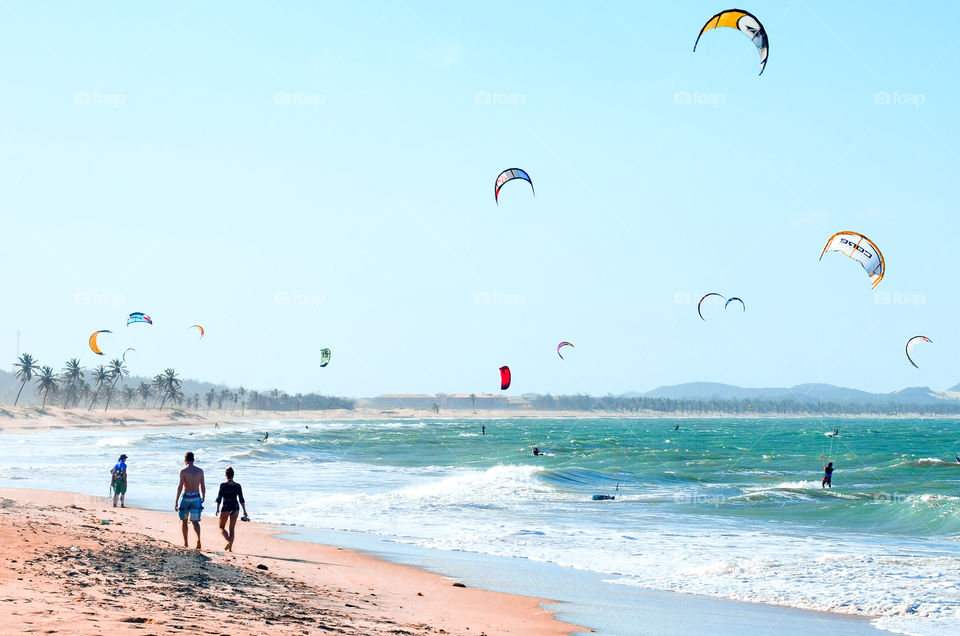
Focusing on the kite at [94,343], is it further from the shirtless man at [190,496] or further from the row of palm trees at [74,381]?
the row of palm trees at [74,381]

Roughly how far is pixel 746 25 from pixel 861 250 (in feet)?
23.2

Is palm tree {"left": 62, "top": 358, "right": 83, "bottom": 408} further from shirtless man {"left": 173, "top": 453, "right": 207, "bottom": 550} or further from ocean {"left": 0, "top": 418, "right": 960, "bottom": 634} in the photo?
shirtless man {"left": 173, "top": 453, "right": 207, "bottom": 550}

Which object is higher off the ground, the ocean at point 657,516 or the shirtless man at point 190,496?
the shirtless man at point 190,496

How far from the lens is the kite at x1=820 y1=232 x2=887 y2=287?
21.6 m

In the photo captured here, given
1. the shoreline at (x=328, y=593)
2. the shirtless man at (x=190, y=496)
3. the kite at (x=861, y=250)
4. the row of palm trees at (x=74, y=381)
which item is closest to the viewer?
the shoreline at (x=328, y=593)

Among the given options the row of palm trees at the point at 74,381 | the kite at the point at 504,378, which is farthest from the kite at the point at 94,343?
the row of palm trees at the point at 74,381

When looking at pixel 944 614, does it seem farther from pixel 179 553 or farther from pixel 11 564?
pixel 11 564

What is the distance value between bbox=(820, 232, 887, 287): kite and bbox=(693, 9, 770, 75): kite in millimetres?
5796

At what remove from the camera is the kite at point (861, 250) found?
70.8 ft

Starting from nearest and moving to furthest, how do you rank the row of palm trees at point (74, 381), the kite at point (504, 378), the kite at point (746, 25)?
the kite at point (746, 25), the kite at point (504, 378), the row of palm trees at point (74, 381)

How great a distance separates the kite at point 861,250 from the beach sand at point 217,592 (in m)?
14.5

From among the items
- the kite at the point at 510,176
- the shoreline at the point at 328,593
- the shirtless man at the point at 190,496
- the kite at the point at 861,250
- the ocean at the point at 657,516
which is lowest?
the ocean at the point at 657,516

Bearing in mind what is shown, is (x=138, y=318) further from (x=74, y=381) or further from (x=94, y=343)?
(x=74, y=381)

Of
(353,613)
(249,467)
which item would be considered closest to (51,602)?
(353,613)
